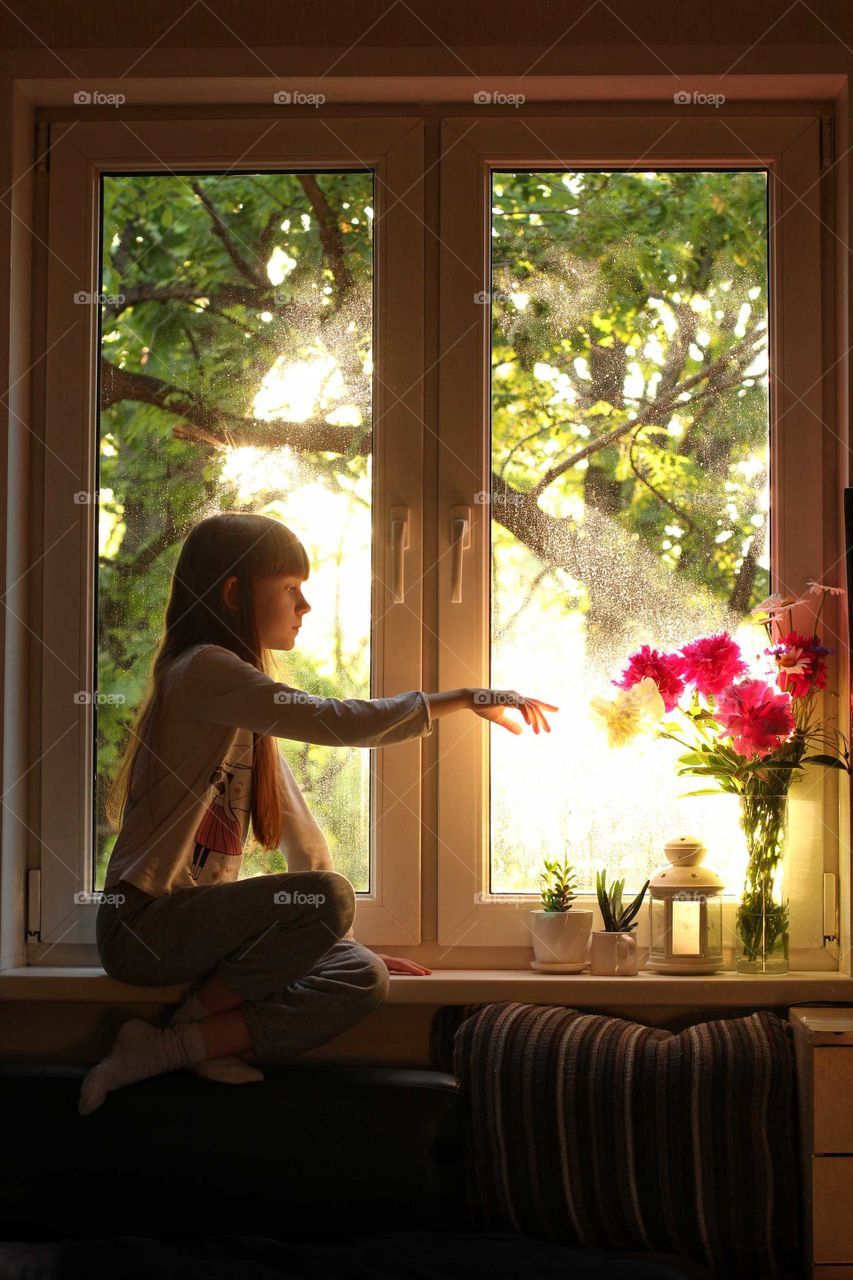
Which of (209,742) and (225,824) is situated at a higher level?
(209,742)

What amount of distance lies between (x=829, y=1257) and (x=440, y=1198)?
583 mm

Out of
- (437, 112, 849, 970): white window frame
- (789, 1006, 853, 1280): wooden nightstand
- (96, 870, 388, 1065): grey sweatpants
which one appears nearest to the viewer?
(789, 1006, 853, 1280): wooden nightstand

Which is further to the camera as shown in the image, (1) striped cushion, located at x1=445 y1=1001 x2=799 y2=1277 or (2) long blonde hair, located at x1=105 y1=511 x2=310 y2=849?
(2) long blonde hair, located at x1=105 y1=511 x2=310 y2=849

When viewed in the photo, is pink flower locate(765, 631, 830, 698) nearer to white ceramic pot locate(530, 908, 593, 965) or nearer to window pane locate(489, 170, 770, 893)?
window pane locate(489, 170, 770, 893)

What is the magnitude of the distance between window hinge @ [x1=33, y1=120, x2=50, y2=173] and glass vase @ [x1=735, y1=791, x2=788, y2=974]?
173cm

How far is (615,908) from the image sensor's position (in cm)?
209

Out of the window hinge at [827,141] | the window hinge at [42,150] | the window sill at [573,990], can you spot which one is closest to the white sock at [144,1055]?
the window sill at [573,990]

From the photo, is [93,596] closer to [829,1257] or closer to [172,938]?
[172,938]

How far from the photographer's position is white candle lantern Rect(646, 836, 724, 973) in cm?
206

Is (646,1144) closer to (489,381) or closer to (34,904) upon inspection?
(34,904)

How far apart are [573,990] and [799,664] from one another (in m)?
0.67

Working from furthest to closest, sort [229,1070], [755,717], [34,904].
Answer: [34,904]
[755,717]
[229,1070]

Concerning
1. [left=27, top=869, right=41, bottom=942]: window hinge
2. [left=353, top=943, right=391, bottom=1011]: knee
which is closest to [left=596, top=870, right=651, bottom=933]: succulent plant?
[left=353, top=943, right=391, bottom=1011]: knee

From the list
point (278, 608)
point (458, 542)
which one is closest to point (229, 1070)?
point (278, 608)
